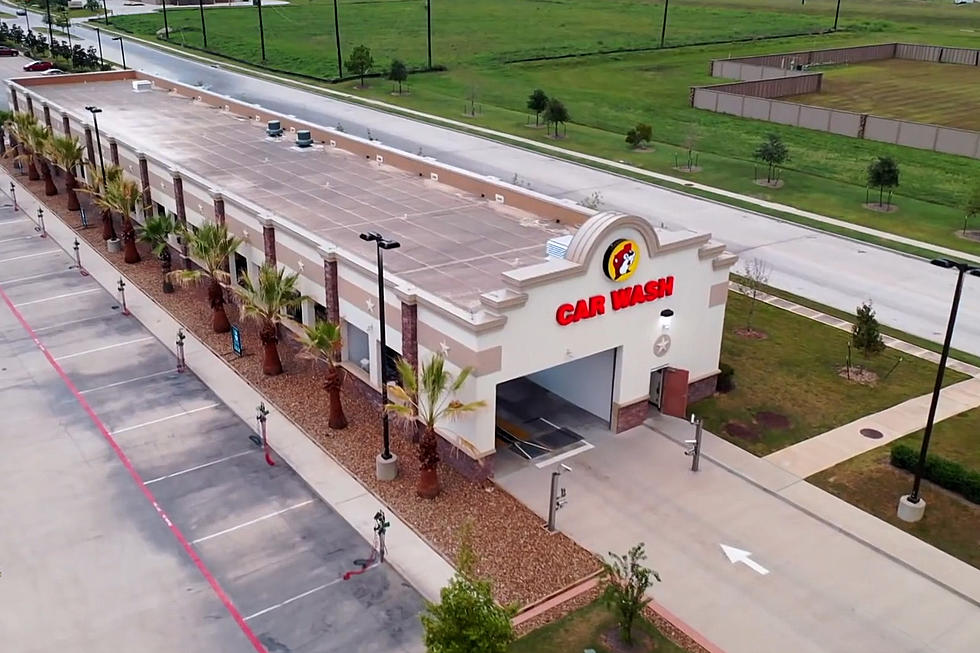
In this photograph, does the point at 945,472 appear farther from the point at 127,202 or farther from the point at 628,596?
the point at 127,202

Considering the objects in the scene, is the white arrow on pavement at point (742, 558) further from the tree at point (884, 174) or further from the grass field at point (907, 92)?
the grass field at point (907, 92)

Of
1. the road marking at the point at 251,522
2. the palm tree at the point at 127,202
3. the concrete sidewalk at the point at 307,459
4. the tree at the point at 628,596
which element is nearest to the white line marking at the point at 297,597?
the concrete sidewalk at the point at 307,459

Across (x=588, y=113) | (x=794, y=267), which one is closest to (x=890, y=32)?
(x=588, y=113)

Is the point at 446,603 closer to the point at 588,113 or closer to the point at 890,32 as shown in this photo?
the point at 588,113

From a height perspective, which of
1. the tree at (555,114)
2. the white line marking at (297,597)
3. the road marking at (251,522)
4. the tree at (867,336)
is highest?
the tree at (555,114)

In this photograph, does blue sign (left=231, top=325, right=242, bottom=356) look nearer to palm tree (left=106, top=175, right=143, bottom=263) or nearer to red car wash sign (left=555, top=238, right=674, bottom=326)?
palm tree (left=106, top=175, right=143, bottom=263)

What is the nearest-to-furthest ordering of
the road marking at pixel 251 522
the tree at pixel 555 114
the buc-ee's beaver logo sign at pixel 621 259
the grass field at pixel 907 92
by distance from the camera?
the road marking at pixel 251 522
the buc-ee's beaver logo sign at pixel 621 259
the tree at pixel 555 114
the grass field at pixel 907 92
